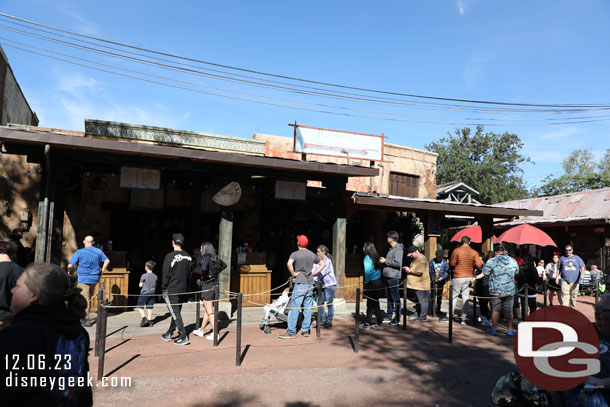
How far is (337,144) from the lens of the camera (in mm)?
12727

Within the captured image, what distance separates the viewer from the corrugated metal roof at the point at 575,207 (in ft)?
56.4

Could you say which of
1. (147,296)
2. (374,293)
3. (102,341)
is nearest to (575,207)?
(374,293)

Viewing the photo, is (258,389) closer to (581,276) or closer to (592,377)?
(592,377)

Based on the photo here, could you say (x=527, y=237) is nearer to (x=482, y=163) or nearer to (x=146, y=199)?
(x=146, y=199)

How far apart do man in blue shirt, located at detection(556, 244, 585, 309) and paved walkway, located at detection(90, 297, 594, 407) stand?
4558 millimetres

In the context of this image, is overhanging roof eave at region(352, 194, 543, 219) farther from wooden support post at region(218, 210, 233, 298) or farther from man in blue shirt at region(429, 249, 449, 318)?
wooden support post at region(218, 210, 233, 298)

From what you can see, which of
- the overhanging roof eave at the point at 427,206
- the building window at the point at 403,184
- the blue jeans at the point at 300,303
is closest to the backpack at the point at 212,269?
the blue jeans at the point at 300,303

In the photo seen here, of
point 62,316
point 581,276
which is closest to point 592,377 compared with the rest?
point 62,316

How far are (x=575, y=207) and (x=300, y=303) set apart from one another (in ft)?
57.6

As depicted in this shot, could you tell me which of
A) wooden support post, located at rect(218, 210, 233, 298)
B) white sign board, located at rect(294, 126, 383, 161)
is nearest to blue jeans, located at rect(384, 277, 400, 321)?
wooden support post, located at rect(218, 210, 233, 298)

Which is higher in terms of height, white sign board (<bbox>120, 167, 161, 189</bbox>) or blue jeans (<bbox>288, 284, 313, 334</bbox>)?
white sign board (<bbox>120, 167, 161, 189</bbox>)

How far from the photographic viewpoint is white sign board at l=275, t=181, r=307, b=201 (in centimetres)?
979

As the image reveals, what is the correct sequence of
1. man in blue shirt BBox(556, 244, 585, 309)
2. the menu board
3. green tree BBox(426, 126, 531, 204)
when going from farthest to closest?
green tree BBox(426, 126, 531, 204) → the menu board → man in blue shirt BBox(556, 244, 585, 309)

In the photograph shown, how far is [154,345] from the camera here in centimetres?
678
